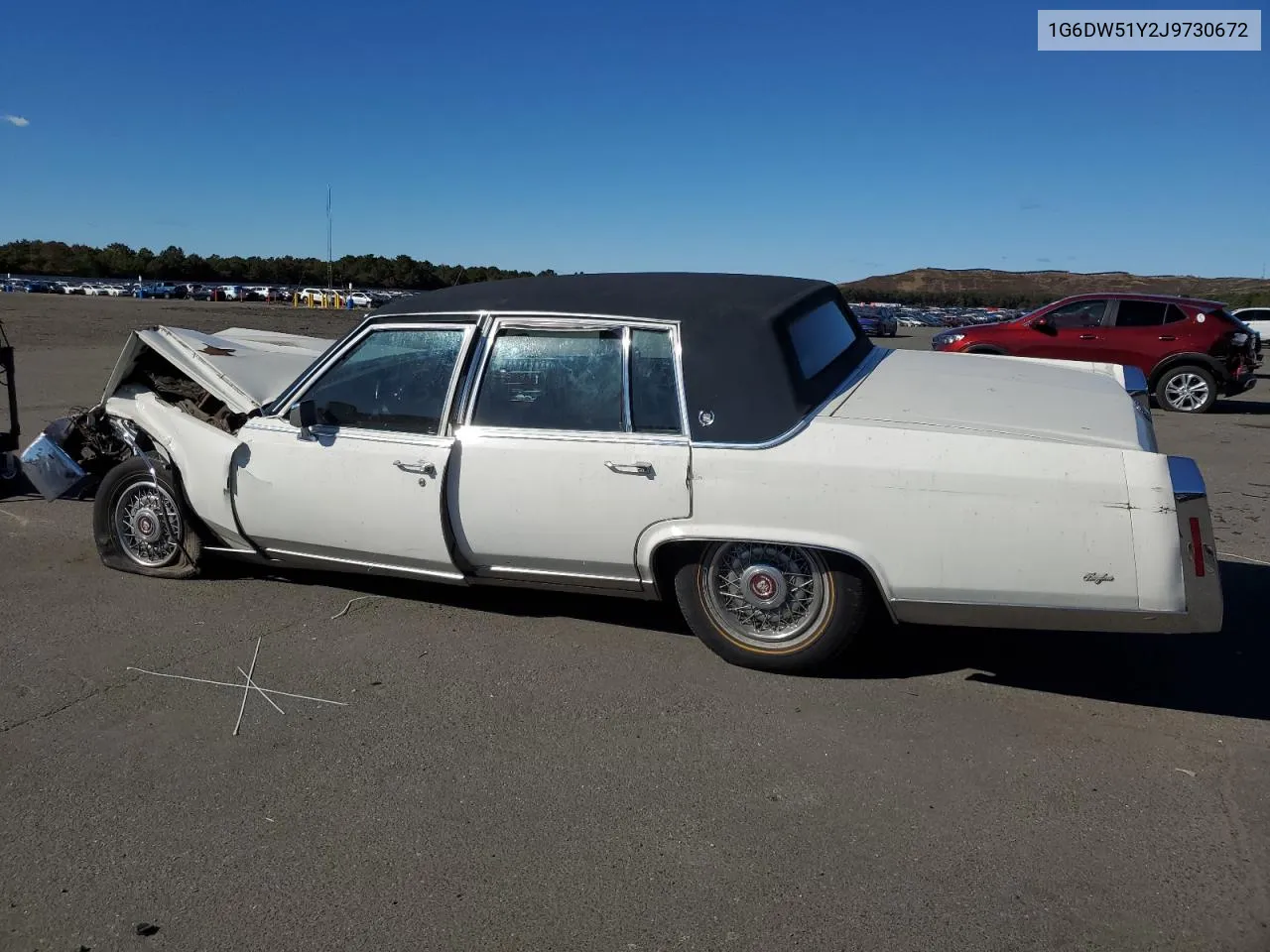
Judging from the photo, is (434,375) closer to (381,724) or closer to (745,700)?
(381,724)

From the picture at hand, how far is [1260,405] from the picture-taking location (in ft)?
53.7

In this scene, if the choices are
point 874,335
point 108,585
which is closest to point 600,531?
point 108,585

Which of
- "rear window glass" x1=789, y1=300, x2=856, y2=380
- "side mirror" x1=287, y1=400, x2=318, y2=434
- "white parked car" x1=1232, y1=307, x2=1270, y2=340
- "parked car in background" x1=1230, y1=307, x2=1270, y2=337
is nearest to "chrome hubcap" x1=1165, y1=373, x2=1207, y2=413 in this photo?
"rear window glass" x1=789, y1=300, x2=856, y2=380

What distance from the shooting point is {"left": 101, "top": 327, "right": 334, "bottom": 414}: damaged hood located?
5.18m

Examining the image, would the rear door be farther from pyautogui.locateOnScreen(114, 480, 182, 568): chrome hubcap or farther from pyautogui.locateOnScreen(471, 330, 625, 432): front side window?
pyautogui.locateOnScreen(114, 480, 182, 568): chrome hubcap

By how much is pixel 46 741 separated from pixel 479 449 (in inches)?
76.0

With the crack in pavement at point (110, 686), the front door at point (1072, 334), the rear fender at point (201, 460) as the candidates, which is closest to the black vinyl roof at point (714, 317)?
the rear fender at point (201, 460)

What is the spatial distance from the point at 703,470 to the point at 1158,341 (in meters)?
13.2

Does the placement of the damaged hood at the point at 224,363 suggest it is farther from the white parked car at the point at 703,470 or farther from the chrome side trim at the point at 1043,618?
the chrome side trim at the point at 1043,618

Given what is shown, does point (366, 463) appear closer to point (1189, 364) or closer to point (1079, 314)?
point (1079, 314)

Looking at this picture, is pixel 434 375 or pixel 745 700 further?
pixel 434 375

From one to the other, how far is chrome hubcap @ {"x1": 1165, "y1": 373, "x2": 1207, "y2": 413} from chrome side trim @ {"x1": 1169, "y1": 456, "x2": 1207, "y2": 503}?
1280 cm

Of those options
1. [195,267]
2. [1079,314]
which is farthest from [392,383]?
[195,267]

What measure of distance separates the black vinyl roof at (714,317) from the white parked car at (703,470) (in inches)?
0.5
